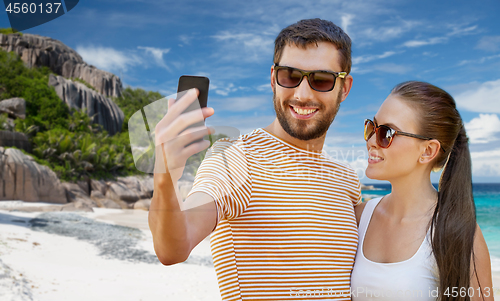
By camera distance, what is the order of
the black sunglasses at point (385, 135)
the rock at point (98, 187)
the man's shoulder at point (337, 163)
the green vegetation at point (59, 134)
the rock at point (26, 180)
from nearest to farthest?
the man's shoulder at point (337, 163) → the black sunglasses at point (385, 135) → the rock at point (26, 180) → the green vegetation at point (59, 134) → the rock at point (98, 187)

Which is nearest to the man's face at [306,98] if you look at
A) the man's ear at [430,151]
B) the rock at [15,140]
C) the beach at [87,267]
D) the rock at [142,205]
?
the man's ear at [430,151]

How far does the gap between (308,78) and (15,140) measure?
2402cm

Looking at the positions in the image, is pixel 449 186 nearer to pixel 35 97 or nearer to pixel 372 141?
pixel 372 141

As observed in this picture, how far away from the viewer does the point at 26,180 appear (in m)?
18.5

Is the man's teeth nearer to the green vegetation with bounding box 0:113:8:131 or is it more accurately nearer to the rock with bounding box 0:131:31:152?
the rock with bounding box 0:131:31:152

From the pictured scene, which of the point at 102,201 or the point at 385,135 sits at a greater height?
the point at 385,135

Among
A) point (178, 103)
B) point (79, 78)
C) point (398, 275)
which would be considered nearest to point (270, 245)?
point (398, 275)

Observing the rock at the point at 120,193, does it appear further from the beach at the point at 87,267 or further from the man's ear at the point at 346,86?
the man's ear at the point at 346,86

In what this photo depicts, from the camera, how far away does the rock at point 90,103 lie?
31.9m

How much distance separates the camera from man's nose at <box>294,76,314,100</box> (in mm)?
2328

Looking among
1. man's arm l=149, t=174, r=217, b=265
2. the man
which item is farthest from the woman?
man's arm l=149, t=174, r=217, b=265

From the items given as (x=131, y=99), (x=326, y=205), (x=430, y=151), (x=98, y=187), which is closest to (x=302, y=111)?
(x=326, y=205)

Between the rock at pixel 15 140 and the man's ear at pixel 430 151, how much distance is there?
2374 centimetres

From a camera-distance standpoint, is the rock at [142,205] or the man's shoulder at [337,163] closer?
the man's shoulder at [337,163]
